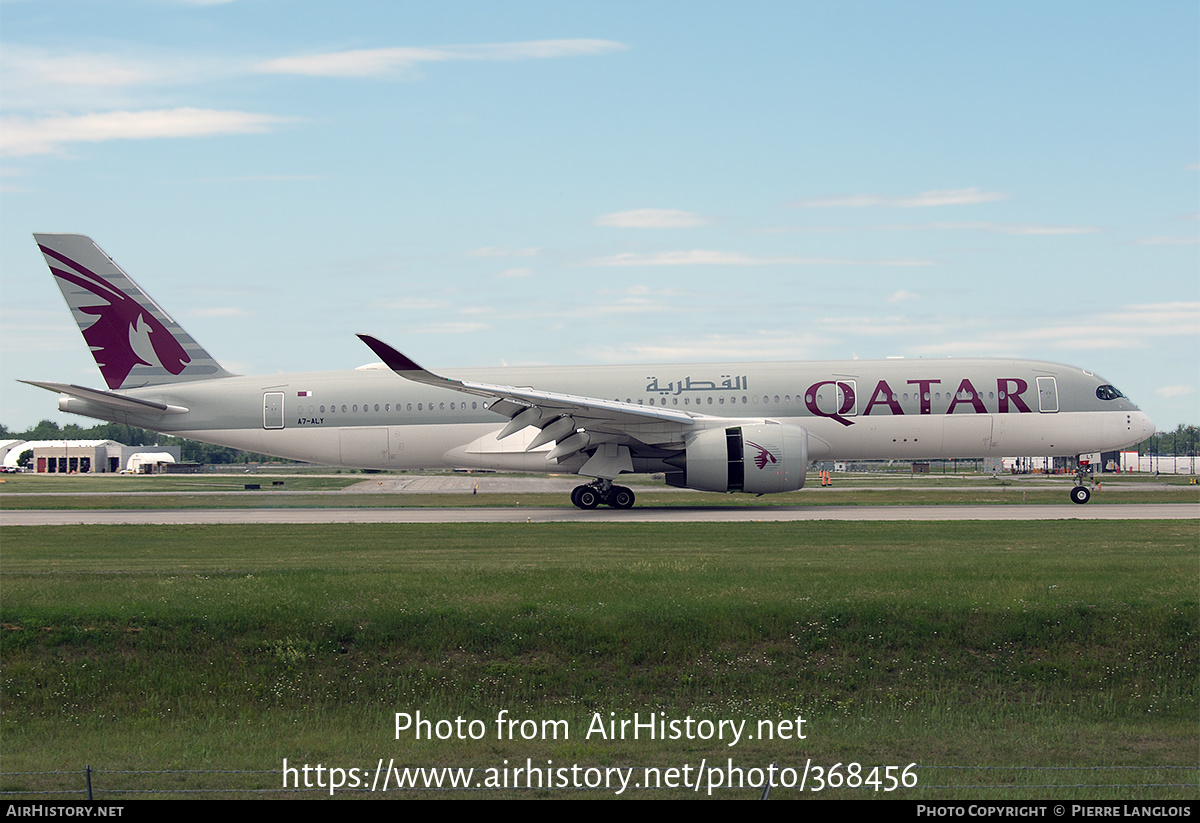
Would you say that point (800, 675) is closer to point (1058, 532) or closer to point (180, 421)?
point (1058, 532)

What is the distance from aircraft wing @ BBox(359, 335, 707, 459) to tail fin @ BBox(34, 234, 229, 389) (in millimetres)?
11499

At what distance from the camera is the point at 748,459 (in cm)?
3105

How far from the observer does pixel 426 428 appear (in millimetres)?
35781

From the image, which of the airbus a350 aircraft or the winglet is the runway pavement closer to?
the airbus a350 aircraft

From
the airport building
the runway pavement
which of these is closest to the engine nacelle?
the runway pavement

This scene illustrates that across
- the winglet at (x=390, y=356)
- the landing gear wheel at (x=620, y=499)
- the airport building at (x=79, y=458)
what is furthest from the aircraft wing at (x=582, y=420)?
the airport building at (x=79, y=458)

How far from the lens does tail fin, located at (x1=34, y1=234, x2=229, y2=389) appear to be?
36031mm

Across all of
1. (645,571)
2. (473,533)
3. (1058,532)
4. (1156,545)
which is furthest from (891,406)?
(645,571)

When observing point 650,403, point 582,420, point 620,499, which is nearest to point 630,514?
point 620,499

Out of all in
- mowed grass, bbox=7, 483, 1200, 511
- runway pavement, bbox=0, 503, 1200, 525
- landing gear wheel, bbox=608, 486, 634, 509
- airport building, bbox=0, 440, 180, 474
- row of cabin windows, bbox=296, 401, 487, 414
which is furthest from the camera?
airport building, bbox=0, 440, 180, 474

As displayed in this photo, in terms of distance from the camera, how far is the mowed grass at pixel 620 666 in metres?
12.2

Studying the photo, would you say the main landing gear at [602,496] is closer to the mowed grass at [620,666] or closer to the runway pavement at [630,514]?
the runway pavement at [630,514]

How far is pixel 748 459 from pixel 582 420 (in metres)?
5.16

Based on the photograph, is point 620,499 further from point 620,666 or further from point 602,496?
point 620,666
